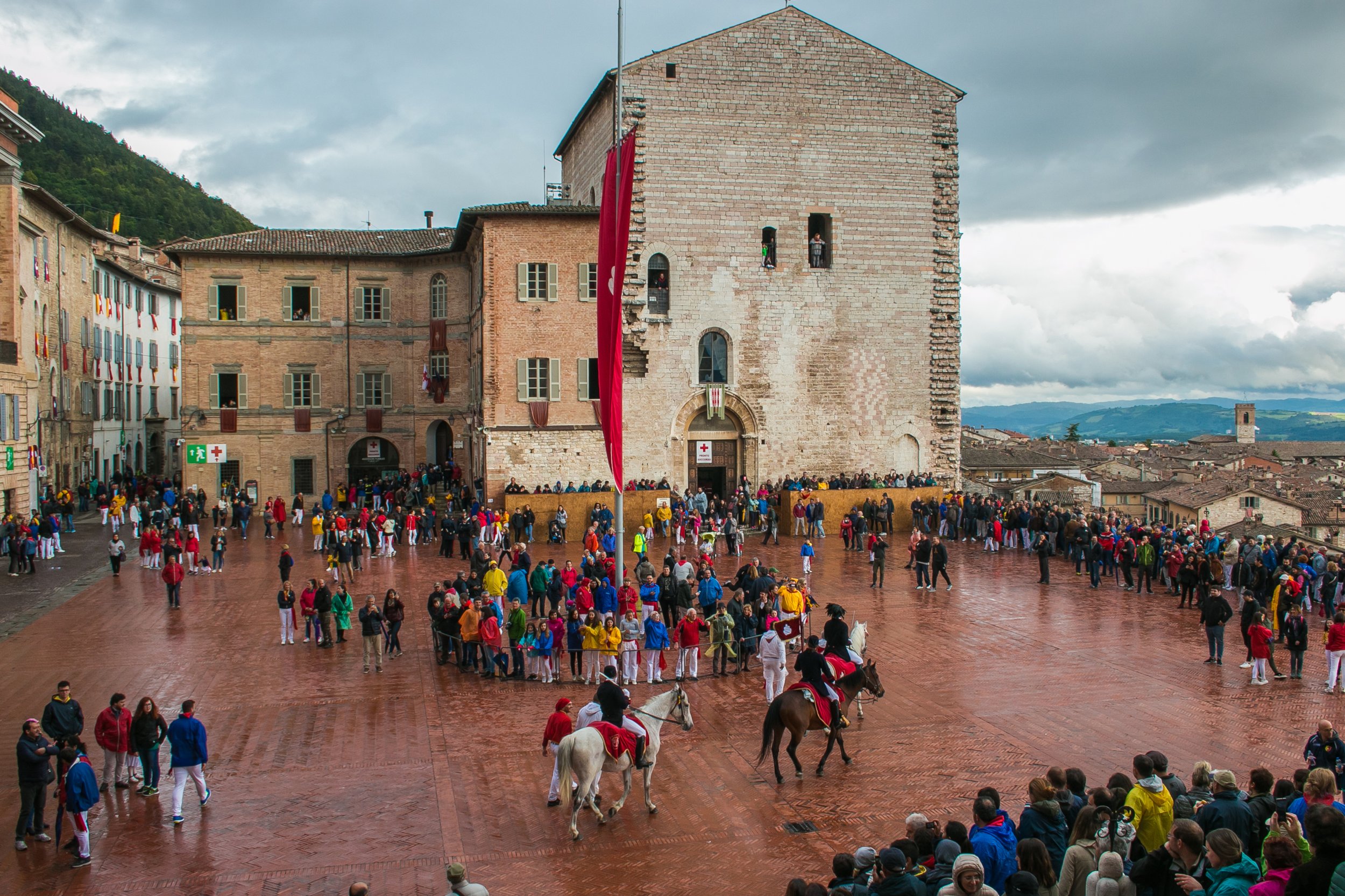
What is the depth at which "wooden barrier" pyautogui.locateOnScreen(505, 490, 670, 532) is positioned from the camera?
34281 millimetres

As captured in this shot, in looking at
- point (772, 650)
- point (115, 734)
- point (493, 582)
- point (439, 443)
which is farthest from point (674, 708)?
point (439, 443)

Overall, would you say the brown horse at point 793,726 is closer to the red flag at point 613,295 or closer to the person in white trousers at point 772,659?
the person in white trousers at point 772,659

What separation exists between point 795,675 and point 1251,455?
91399 mm

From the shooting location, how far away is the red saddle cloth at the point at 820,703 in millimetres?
12484

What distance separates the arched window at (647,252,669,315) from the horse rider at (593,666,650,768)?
88.8 ft

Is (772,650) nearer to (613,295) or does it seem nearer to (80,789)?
(613,295)

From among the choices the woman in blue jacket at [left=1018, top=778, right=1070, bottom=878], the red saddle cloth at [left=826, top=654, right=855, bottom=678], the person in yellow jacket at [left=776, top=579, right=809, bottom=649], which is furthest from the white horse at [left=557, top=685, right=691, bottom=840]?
the person in yellow jacket at [left=776, top=579, right=809, bottom=649]

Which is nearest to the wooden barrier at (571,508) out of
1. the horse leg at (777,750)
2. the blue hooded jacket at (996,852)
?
the horse leg at (777,750)

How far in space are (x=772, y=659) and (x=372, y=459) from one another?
34189mm

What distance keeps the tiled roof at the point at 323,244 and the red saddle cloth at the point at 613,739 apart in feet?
117

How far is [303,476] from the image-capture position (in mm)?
44875

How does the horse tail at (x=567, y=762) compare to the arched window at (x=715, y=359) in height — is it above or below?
below

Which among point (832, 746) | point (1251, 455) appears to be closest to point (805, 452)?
point (832, 746)

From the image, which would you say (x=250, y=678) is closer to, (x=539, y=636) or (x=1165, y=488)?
(x=539, y=636)
